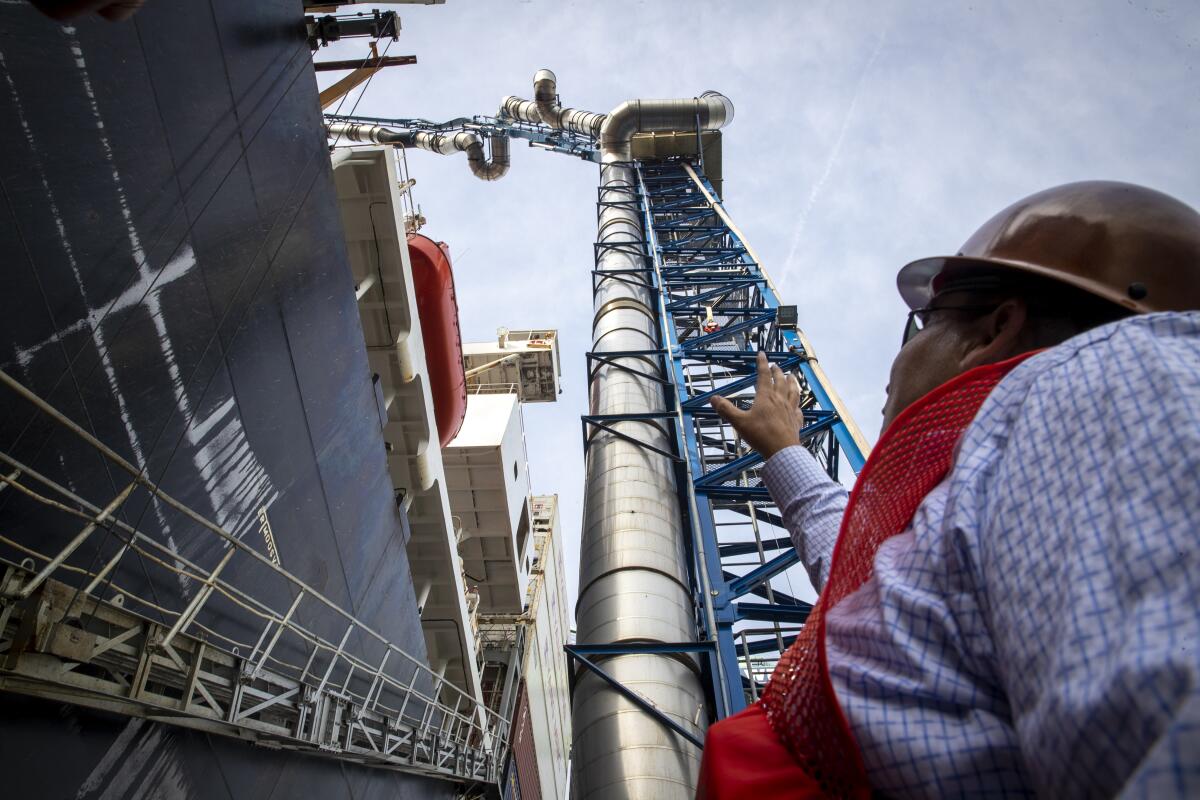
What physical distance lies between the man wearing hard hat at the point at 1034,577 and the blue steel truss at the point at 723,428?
2043 millimetres

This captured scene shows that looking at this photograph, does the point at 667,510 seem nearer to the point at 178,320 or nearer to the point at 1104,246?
the point at 178,320

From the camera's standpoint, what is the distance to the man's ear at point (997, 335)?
1.89 metres

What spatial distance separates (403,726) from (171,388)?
5.80 metres

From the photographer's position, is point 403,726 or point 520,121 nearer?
point 403,726

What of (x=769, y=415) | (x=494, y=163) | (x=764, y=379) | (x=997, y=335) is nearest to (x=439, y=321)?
(x=764, y=379)

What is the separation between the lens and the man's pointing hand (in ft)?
10.5

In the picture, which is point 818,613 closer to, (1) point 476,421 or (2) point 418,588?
(2) point 418,588

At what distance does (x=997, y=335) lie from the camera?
76.9 inches

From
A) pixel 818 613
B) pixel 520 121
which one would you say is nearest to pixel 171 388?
pixel 818 613

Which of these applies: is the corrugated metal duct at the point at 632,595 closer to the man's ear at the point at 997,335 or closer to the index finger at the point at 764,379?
the index finger at the point at 764,379

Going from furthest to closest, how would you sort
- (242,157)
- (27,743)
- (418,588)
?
(418,588), (242,157), (27,743)

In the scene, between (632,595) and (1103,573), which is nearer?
(1103,573)

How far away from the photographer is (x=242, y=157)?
5.66 m

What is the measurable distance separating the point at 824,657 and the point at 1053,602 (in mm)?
492
